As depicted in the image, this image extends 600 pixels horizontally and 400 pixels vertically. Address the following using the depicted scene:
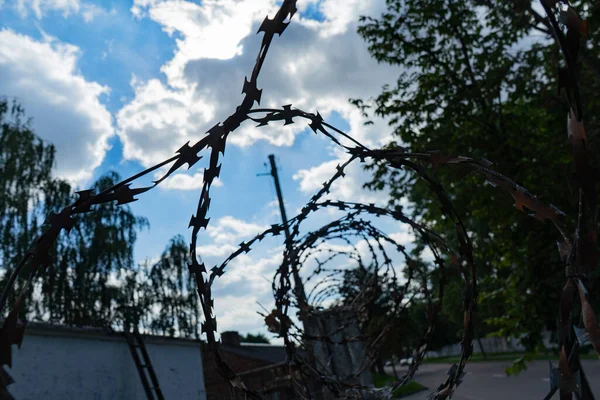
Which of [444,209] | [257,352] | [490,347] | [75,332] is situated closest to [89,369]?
[75,332]

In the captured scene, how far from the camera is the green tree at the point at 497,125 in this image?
10570mm

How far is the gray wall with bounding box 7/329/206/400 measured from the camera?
7312 millimetres

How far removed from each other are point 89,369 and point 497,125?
901 cm

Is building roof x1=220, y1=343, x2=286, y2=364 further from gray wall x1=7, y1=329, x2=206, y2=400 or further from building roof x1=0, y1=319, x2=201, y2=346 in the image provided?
building roof x1=0, y1=319, x2=201, y2=346

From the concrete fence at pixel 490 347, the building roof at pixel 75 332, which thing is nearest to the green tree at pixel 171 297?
the building roof at pixel 75 332

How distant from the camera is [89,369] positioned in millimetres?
8609

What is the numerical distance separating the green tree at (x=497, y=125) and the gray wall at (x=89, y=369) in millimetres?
6301

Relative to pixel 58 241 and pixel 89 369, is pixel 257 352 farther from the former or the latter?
pixel 89 369

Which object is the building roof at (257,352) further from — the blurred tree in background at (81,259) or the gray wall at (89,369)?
the gray wall at (89,369)

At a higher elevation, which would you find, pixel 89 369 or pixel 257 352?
pixel 257 352

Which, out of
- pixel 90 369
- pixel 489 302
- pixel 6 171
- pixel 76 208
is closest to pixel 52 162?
pixel 6 171

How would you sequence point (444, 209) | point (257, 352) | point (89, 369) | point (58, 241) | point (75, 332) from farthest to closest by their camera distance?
point (257, 352), point (58, 241), point (89, 369), point (75, 332), point (444, 209)

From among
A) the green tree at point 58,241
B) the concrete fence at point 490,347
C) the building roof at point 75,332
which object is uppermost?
the green tree at point 58,241

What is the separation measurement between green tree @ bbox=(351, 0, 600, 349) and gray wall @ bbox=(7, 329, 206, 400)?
248 inches
